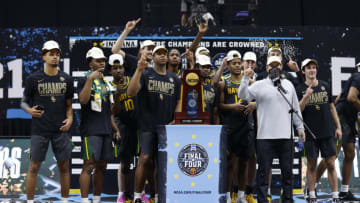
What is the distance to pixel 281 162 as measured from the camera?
6863 mm

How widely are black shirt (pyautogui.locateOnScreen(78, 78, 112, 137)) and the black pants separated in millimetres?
1882

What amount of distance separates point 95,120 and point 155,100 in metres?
0.77

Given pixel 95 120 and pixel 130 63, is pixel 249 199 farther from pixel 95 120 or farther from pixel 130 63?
pixel 130 63

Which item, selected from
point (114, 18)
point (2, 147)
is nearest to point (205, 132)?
point (2, 147)

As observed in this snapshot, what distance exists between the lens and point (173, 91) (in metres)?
7.11

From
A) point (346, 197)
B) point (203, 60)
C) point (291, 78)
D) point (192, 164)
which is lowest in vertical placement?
point (346, 197)

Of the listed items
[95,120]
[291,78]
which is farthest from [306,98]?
[95,120]

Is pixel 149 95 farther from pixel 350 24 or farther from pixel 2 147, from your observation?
pixel 350 24

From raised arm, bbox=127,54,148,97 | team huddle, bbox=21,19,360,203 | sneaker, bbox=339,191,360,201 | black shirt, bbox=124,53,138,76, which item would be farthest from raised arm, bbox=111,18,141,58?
sneaker, bbox=339,191,360,201

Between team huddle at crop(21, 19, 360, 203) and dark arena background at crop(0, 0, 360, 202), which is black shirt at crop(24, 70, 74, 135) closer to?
team huddle at crop(21, 19, 360, 203)

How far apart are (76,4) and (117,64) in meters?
5.26

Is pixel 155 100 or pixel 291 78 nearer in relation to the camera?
pixel 155 100

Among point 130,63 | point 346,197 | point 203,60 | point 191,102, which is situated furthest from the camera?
point 346,197

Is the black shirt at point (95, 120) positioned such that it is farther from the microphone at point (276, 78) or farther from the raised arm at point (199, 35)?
the microphone at point (276, 78)
